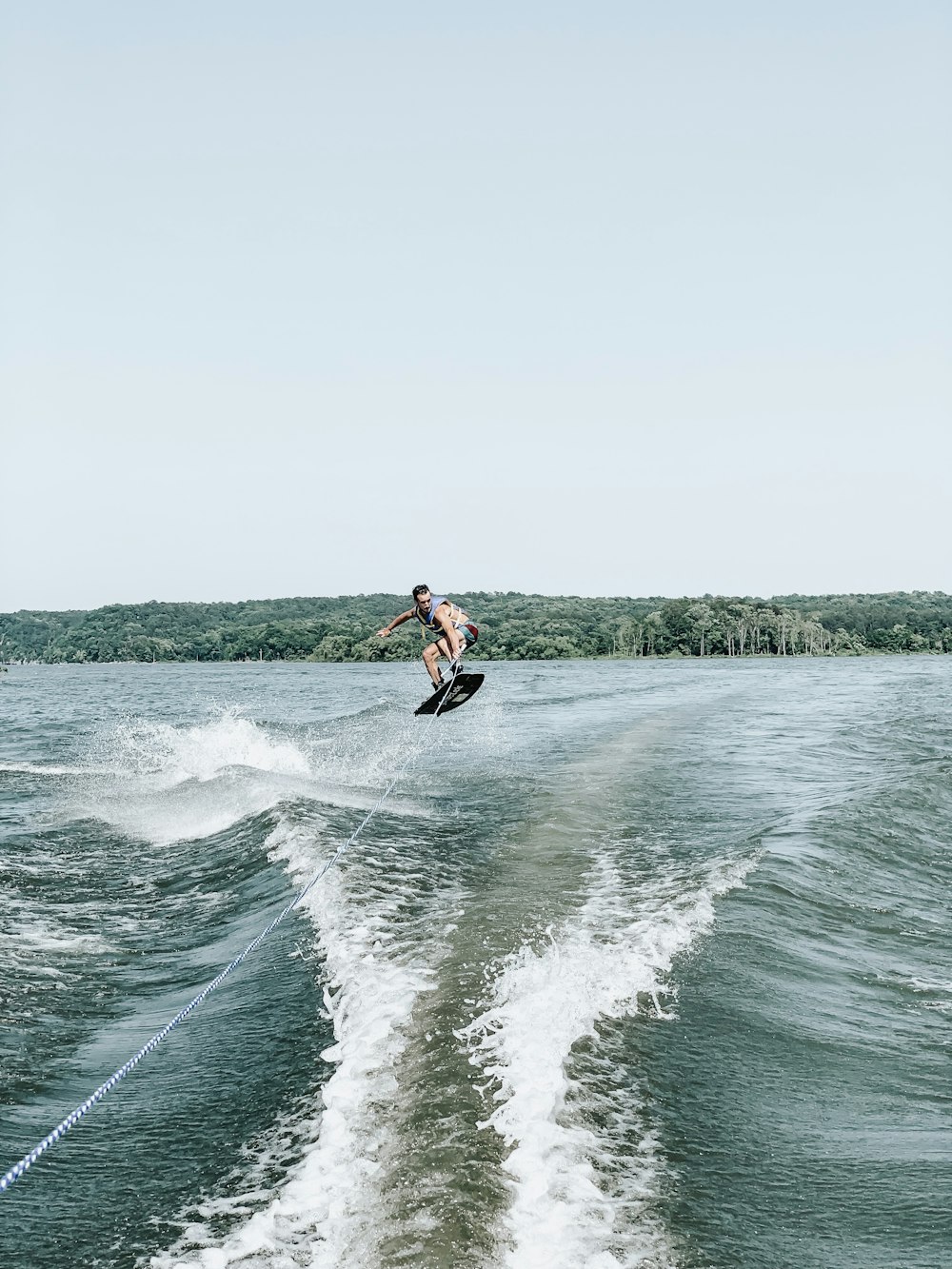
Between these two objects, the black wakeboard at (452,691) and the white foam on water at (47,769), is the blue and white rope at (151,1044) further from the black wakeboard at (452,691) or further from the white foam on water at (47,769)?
the white foam on water at (47,769)

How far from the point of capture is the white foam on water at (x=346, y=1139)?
327cm

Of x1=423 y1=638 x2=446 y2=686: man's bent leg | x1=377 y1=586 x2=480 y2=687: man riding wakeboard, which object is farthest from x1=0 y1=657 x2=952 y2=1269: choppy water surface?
x1=377 y1=586 x2=480 y2=687: man riding wakeboard

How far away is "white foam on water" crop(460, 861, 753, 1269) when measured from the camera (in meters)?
3.29

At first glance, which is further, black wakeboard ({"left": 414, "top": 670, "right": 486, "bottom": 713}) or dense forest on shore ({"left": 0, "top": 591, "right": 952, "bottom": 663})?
dense forest on shore ({"left": 0, "top": 591, "right": 952, "bottom": 663})

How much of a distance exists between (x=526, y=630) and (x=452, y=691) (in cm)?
8683

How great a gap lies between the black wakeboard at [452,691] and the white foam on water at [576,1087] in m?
6.78

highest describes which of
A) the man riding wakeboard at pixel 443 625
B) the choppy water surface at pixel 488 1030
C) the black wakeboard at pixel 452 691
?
the man riding wakeboard at pixel 443 625

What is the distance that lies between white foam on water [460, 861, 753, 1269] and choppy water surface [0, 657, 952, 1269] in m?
0.02

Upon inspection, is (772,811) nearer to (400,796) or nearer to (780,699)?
(400,796)

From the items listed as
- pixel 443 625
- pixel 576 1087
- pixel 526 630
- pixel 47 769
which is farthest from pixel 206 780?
pixel 526 630

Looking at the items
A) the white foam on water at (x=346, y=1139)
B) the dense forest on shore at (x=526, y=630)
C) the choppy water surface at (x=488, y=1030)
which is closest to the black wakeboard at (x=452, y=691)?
the choppy water surface at (x=488, y=1030)

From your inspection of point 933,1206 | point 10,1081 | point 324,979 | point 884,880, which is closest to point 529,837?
point 884,880

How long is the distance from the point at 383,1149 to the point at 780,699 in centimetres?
3040

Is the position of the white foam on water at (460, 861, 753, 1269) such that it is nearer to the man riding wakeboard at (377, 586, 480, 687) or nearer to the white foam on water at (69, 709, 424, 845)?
the white foam on water at (69, 709, 424, 845)
